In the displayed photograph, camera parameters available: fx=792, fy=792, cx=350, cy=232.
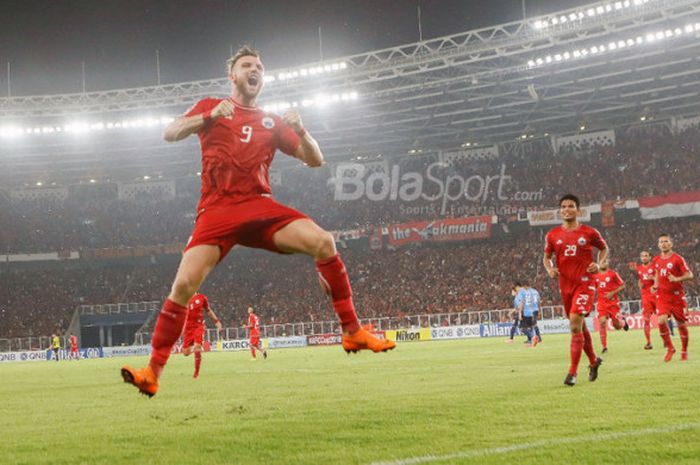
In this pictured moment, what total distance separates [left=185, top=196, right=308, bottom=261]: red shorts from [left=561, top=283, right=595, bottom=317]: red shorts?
5.64 metres

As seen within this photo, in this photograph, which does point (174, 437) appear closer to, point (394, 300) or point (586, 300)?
point (586, 300)

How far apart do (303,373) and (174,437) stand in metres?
10.1

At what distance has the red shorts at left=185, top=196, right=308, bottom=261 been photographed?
20.4 feet

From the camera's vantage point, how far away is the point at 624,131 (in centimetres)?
5394

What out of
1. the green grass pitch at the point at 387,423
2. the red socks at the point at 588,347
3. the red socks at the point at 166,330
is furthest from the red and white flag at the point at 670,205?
the red socks at the point at 166,330

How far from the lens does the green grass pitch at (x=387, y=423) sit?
5.21 meters

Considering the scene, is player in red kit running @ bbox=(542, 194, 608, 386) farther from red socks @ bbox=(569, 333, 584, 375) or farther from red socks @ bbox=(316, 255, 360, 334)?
red socks @ bbox=(316, 255, 360, 334)

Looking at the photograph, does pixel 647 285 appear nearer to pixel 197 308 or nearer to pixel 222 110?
pixel 197 308

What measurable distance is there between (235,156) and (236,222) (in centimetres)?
55

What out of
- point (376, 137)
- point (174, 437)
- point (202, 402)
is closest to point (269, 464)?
point (174, 437)

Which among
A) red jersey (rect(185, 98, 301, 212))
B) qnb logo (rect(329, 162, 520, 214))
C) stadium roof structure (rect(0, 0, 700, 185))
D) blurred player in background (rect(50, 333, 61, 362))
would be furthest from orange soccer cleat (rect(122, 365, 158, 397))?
qnb logo (rect(329, 162, 520, 214))

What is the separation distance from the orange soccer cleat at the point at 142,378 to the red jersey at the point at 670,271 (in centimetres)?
1124

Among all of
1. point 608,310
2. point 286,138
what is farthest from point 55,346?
point 286,138

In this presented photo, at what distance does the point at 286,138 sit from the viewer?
21.8ft
